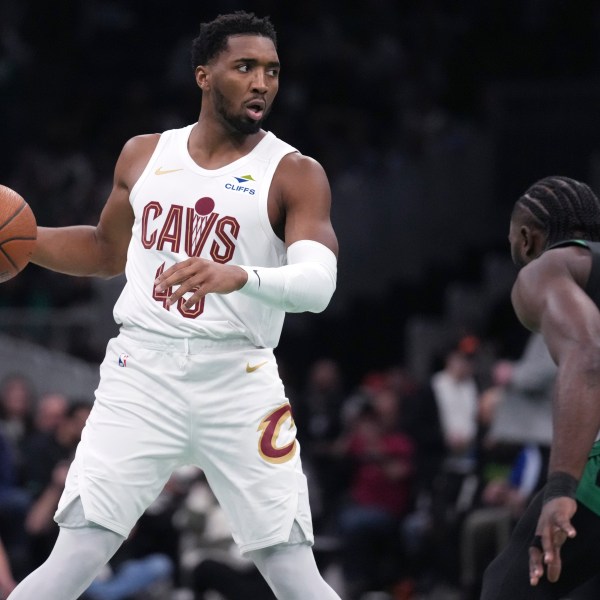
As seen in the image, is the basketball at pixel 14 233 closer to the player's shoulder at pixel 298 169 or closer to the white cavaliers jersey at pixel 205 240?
the white cavaliers jersey at pixel 205 240

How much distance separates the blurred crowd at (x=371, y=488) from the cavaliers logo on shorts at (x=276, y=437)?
2.87 metres

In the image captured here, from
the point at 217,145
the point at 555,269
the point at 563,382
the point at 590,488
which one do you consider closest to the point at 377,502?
the point at 217,145

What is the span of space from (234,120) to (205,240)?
47 centimetres

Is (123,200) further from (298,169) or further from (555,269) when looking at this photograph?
(555,269)

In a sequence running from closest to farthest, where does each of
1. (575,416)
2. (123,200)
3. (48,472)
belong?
(575,416)
(123,200)
(48,472)

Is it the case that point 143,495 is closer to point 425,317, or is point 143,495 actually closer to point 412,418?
point 412,418

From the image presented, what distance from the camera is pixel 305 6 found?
19.0 m

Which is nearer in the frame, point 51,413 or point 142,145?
point 142,145

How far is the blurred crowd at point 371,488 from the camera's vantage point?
29.3 ft

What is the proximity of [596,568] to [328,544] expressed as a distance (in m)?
6.77

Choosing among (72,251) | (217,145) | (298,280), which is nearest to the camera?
(298,280)

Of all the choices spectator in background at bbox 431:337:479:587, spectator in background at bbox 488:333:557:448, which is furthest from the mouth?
spectator in background at bbox 431:337:479:587

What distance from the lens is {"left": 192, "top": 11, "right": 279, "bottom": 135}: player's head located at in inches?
203

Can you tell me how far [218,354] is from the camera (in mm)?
5074
